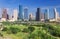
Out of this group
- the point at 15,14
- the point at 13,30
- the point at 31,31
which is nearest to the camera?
the point at 31,31

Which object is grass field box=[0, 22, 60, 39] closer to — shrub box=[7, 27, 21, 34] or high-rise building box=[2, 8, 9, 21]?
shrub box=[7, 27, 21, 34]

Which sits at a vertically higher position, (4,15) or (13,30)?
(4,15)

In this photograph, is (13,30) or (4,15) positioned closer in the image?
(13,30)

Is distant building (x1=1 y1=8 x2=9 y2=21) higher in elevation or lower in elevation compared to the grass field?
higher

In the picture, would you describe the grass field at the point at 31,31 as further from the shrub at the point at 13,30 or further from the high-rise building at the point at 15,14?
the high-rise building at the point at 15,14

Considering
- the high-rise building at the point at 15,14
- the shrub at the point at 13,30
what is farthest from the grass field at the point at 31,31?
the high-rise building at the point at 15,14

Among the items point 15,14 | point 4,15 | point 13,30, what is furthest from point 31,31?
point 4,15

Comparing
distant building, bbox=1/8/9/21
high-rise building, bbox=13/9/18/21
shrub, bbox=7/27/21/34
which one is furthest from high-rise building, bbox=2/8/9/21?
shrub, bbox=7/27/21/34

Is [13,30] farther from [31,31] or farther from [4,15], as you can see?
[4,15]

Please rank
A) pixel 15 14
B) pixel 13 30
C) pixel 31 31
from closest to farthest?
1. pixel 31 31
2. pixel 13 30
3. pixel 15 14
